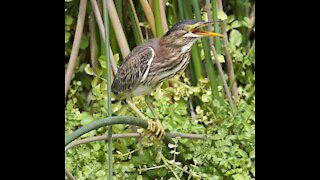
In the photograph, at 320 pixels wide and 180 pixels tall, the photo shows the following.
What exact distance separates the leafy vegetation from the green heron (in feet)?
0.08

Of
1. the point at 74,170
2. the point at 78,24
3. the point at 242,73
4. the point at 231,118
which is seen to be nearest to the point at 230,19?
the point at 242,73

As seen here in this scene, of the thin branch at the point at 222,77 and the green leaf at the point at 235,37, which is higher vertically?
the green leaf at the point at 235,37

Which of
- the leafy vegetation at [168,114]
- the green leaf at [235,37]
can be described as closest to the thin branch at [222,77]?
the leafy vegetation at [168,114]

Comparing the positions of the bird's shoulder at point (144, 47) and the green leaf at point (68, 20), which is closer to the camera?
the bird's shoulder at point (144, 47)

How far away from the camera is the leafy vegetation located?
154cm

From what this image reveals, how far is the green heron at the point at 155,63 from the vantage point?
144cm

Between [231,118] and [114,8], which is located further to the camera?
[231,118]

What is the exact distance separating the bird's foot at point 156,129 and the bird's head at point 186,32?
170mm

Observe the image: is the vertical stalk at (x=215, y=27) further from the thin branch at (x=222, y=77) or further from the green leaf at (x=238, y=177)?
the green leaf at (x=238, y=177)

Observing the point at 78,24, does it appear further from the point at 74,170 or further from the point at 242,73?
the point at 242,73

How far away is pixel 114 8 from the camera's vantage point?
1495 mm

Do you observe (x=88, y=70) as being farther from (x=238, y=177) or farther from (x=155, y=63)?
(x=238, y=177)
